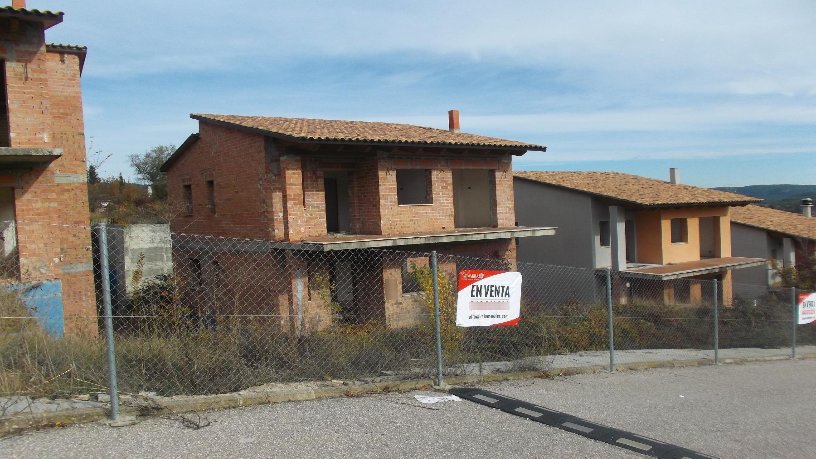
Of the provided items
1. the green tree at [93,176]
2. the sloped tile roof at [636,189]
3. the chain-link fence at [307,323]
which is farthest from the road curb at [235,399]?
the green tree at [93,176]

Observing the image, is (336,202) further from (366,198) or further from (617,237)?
(617,237)

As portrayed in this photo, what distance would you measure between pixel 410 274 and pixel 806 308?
30.8ft

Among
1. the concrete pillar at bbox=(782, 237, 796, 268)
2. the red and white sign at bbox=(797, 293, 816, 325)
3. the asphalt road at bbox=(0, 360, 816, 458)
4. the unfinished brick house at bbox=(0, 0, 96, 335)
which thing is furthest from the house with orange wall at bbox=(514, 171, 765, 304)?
the unfinished brick house at bbox=(0, 0, 96, 335)

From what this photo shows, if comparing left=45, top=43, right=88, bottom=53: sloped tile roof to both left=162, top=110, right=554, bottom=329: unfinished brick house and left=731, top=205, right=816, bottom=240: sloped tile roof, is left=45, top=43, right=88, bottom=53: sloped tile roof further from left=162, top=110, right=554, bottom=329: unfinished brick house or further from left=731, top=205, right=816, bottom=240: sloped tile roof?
left=731, top=205, right=816, bottom=240: sloped tile roof

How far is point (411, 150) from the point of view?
17.7 meters

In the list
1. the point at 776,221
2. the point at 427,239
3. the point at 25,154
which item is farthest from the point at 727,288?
the point at 25,154

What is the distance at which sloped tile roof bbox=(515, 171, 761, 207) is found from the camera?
80.3 feet

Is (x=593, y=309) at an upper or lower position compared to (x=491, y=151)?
lower

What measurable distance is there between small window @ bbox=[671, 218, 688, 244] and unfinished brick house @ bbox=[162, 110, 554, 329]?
10274 mm

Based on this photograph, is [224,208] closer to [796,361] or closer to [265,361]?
[265,361]

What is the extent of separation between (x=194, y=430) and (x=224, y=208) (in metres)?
13.9

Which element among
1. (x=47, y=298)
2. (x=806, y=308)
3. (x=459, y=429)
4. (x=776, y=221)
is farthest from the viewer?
(x=776, y=221)

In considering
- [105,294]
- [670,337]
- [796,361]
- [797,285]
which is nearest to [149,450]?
[105,294]

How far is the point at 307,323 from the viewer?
40.7 feet
